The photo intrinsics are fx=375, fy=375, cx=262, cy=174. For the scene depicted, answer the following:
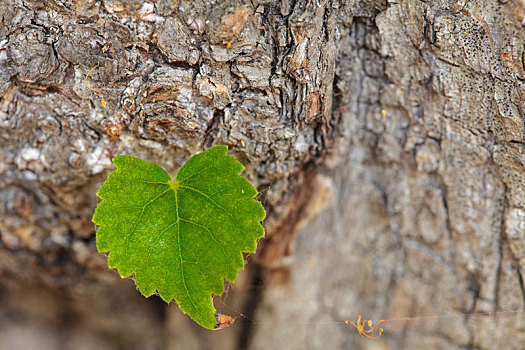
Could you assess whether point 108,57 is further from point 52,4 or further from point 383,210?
point 383,210

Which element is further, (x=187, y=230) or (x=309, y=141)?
(x=309, y=141)

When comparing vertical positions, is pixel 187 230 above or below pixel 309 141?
below

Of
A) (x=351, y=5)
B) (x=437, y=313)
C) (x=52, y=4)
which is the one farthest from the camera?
(x=437, y=313)

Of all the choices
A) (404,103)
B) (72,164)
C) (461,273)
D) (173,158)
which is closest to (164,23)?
(173,158)

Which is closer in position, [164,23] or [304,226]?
[164,23]
